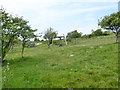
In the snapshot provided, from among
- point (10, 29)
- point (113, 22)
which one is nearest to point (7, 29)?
point (10, 29)

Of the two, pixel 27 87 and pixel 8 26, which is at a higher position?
pixel 8 26

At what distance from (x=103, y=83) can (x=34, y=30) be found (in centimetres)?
1615

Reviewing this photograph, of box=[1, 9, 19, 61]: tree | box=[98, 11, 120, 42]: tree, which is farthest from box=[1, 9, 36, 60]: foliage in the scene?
box=[98, 11, 120, 42]: tree

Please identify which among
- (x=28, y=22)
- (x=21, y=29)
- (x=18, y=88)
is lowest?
(x=18, y=88)

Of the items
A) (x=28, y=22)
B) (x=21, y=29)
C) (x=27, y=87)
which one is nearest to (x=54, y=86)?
(x=27, y=87)

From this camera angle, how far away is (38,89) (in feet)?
18.4

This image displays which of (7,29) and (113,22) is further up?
(113,22)

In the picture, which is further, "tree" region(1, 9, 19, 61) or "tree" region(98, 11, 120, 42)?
"tree" region(98, 11, 120, 42)

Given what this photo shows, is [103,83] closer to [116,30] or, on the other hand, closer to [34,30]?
[34,30]

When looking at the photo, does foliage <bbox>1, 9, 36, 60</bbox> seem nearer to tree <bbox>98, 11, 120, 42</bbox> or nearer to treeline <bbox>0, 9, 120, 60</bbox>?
treeline <bbox>0, 9, 120, 60</bbox>

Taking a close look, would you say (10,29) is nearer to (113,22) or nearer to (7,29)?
(7,29)

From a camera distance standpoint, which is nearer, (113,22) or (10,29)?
(10,29)

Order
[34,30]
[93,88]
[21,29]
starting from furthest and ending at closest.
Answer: [34,30] < [21,29] < [93,88]

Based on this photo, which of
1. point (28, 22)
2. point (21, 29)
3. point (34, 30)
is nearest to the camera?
point (21, 29)
